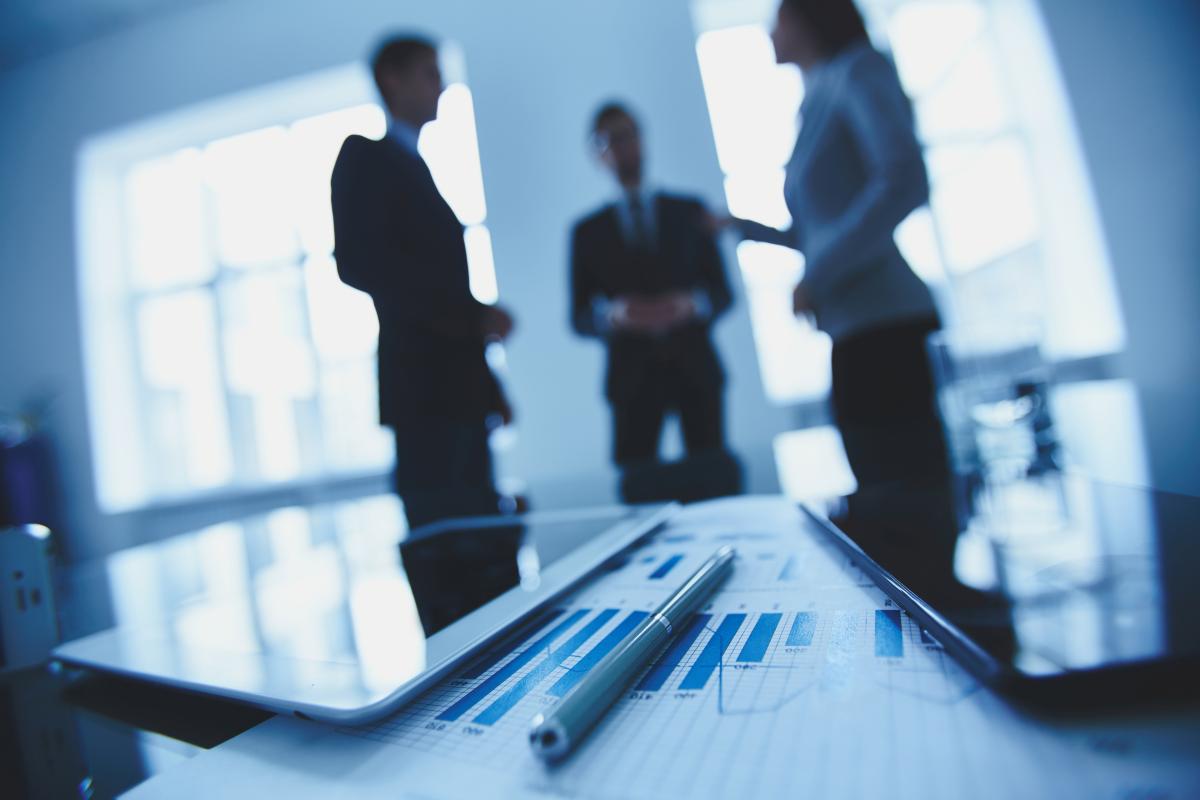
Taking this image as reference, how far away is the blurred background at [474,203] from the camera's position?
2469 millimetres

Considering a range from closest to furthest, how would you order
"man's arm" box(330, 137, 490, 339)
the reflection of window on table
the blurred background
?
"man's arm" box(330, 137, 490, 339)
the blurred background
the reflection of window on table

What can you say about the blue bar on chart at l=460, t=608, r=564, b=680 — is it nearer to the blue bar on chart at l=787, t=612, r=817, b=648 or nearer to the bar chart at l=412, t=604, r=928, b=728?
the bar chart at l=412, t=604, r=928, b=728

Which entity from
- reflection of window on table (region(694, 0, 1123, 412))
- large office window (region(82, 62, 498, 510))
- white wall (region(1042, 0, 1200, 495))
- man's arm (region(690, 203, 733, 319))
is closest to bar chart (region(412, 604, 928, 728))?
man's arm (region(690, 203, 733, 319))

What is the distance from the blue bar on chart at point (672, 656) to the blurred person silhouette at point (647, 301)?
0.96 m

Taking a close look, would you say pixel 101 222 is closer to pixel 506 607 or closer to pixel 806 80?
pixel 806 80

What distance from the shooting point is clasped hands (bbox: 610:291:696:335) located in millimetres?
1319

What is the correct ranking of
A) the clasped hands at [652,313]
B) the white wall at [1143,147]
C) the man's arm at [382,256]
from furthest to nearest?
the white wall at [1143,147] < the clasped hands at [652,313] < the man's arm at [382,256]

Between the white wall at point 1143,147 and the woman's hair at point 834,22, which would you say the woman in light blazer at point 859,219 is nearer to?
the woman's hair at point 834,22

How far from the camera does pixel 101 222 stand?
339 cm

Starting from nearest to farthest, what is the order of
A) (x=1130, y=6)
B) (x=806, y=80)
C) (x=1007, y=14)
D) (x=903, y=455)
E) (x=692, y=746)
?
1. (x=692, y=746)
2. (x=903, y=455)
3. (x=806, y=80)
4. (x=1130, y=6)
5. (x=1007, y=14)

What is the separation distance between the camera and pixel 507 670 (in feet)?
0.72

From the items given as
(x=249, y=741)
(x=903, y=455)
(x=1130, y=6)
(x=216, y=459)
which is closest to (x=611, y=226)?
(x=903, y=455)

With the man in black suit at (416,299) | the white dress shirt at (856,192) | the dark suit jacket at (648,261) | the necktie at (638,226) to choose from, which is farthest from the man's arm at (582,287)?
the white dress shirt at (856,192)

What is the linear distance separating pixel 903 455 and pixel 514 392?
2.29 meters
